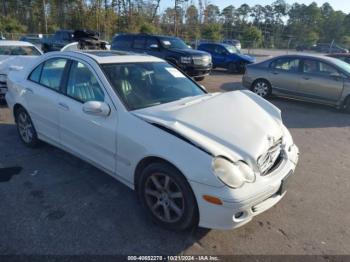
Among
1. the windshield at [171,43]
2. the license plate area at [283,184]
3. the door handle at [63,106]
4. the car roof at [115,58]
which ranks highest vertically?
the windshield at [171,43]

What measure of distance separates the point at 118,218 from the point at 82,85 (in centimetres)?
166

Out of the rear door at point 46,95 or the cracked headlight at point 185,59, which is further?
the cracked headlight at point 185,59

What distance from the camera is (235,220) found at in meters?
2.56

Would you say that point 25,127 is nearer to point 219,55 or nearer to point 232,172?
point 232,172

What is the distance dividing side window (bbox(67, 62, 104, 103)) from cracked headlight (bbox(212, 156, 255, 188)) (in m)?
1.56

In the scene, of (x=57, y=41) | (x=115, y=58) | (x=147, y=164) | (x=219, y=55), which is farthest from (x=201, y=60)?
(x=57, y=41)

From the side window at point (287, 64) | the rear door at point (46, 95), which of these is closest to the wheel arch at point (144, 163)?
the rear door at point (46, 95)

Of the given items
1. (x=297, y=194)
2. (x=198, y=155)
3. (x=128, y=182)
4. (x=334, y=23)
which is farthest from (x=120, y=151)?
(x=334, y=23)

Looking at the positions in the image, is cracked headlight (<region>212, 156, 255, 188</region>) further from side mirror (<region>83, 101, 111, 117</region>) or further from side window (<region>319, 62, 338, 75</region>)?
side window (<region>319, 62, 338, 75</region>)

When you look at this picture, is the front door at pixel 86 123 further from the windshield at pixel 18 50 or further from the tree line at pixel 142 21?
the tree line at pixel 142 21

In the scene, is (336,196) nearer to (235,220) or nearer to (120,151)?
(235,220)

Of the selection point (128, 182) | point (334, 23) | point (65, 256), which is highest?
point (334, 23)

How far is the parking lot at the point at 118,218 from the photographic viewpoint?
2.74 metres

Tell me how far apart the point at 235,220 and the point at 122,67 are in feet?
7.29
